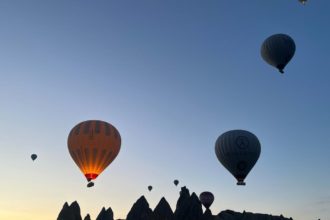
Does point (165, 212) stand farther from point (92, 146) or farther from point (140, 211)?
point (92, 146)

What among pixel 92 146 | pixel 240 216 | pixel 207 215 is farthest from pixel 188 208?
pixel 92 146

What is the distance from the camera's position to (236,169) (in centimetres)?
4366

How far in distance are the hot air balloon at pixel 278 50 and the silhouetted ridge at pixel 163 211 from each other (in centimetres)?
5494

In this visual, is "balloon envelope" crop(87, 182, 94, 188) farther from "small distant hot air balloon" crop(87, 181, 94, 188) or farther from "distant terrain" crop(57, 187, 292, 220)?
"distant terrain" crop(57, 187, 292, 220)

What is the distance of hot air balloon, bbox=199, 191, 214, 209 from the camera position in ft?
284

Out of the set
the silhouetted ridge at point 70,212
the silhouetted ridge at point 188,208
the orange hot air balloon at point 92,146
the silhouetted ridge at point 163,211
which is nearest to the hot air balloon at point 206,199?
the silhouetted ridge at point 188,208

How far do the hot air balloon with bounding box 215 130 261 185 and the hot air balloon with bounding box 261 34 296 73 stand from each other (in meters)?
9.11

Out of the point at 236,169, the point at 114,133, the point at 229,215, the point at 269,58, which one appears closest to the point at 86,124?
the point at 114,133

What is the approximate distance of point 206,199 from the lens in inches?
3406

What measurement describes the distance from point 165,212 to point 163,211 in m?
0.55

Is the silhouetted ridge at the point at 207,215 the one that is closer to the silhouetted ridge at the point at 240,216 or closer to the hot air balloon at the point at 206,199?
the hot air balloon at the point at 206,199

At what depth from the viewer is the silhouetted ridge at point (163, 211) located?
90312 mm

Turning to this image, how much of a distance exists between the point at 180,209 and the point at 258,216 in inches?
1025

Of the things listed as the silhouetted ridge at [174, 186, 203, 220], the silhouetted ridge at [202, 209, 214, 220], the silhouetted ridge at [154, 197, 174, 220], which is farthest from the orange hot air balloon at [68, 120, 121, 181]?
the silhouetted ridge at [154, 197, 174, 220]
